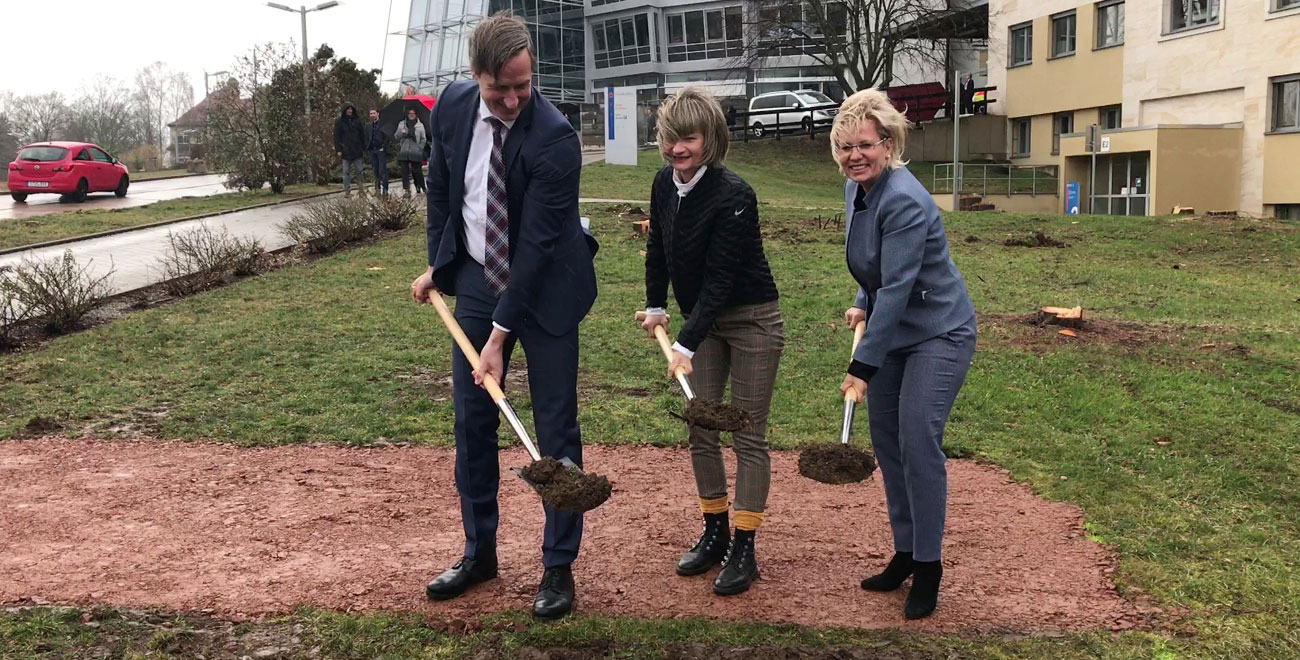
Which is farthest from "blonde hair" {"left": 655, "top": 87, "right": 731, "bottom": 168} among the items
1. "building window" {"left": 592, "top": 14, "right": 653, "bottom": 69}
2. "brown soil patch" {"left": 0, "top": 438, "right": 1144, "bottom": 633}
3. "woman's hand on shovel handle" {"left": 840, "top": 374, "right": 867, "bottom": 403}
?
"building window" {"left": 592, "top": 14, "right": 653, "bottom": 69}

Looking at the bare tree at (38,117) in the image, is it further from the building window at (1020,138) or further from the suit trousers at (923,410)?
the suit trousers at (923,410)

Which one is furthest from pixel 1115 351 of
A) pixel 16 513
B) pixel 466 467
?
pixel 16 513

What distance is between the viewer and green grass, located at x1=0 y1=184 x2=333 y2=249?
58.5 ft

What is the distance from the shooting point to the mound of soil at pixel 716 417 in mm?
4004

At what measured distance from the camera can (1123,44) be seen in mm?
31312

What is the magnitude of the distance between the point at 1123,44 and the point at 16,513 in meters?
32.0

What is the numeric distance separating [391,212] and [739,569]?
15008 millimetres

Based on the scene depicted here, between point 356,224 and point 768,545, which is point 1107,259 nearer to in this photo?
point 356,224

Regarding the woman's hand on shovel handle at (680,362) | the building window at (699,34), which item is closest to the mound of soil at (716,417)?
the woman's hand on shovel handle at (680,362)

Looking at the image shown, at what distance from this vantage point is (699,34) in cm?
5831

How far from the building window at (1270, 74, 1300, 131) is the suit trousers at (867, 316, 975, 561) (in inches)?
980

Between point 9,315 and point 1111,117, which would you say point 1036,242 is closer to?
point 9,315

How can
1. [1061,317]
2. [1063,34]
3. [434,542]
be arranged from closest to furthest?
[434,542], [1061,317], [1063,34]

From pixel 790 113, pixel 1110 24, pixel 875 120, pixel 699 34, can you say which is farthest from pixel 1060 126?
pixel 875 120
